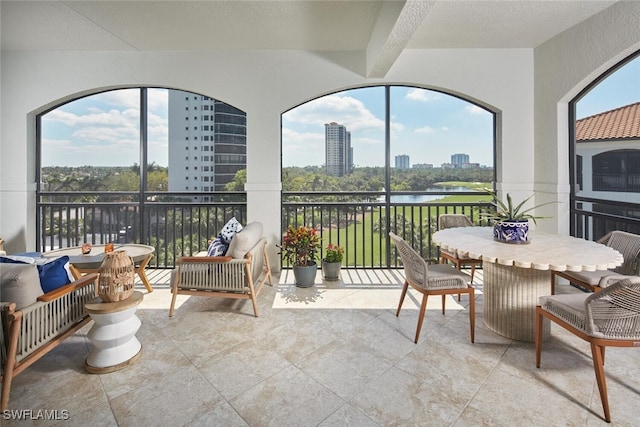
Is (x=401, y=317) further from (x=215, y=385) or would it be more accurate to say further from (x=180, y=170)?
(x=180, y=170)

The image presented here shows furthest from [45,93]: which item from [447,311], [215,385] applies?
[447,311]

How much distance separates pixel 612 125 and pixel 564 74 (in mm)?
781

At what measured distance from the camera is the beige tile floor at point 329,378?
172 centimetres

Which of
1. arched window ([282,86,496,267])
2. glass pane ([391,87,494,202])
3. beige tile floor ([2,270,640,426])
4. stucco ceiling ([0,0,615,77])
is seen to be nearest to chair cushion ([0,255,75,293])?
beige tile floor ([2,270,640,426])

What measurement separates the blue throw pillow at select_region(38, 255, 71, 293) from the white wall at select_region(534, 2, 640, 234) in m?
4.73

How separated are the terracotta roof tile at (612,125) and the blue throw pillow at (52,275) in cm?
468

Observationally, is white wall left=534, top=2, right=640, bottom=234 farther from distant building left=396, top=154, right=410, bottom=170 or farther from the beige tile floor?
the beige tile floor

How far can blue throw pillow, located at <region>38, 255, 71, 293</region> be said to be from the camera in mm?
2059

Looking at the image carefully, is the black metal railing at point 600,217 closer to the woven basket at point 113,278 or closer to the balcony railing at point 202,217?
the balcony railing at point 202,217

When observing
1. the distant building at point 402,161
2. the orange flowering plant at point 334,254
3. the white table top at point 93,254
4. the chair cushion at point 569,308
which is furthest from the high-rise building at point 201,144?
the chair cushion at point 569,308

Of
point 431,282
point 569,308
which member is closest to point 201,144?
point 431,282

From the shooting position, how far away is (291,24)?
344cm

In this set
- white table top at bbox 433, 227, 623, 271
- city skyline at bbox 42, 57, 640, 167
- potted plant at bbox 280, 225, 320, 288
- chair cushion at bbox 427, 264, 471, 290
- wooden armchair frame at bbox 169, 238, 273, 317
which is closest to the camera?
white table top at bbox 433, 227, 623, 271

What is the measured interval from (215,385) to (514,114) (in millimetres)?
4452
